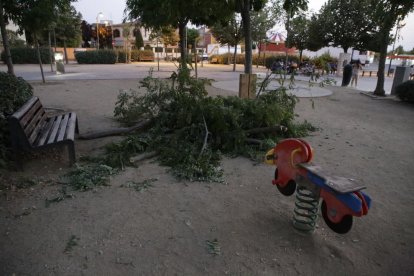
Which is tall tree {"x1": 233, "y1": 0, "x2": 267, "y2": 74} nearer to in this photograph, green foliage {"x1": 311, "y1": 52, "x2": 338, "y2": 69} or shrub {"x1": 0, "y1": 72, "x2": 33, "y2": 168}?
green foliage {"x1": 311, "y1": 52, "x2": 338, "y2": 69}

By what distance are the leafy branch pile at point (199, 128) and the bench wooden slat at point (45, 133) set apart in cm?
84

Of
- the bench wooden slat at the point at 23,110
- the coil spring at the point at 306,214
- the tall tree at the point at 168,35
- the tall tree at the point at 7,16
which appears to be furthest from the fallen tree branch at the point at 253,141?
the tall tree at the point at 168,35

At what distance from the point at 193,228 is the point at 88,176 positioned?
5.61ft

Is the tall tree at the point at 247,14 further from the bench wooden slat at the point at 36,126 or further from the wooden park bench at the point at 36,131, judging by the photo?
the bench wooden slat at the point at 36,126

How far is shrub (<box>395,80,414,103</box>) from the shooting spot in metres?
11.9

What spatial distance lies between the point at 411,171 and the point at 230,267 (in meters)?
3.66

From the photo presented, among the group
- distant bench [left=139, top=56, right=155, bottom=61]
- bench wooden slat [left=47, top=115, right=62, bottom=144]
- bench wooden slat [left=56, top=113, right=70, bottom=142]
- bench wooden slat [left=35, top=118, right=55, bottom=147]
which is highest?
distant bench [left=139, top=56, right=155, bottom=61]

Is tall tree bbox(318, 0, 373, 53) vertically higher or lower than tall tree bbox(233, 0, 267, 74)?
higher

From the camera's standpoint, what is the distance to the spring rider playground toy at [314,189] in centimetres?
254

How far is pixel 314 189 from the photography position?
2865 millimetres

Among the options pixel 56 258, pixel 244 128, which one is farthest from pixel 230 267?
pixel 244 128

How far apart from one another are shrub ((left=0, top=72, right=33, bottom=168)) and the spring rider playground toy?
3326mm

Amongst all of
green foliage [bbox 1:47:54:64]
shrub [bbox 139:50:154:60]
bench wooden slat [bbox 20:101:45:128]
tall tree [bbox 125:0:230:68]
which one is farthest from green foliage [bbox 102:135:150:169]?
shrub [bbox 139:50:154:60]

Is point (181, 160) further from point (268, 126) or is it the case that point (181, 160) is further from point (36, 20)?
point (36, 20)
